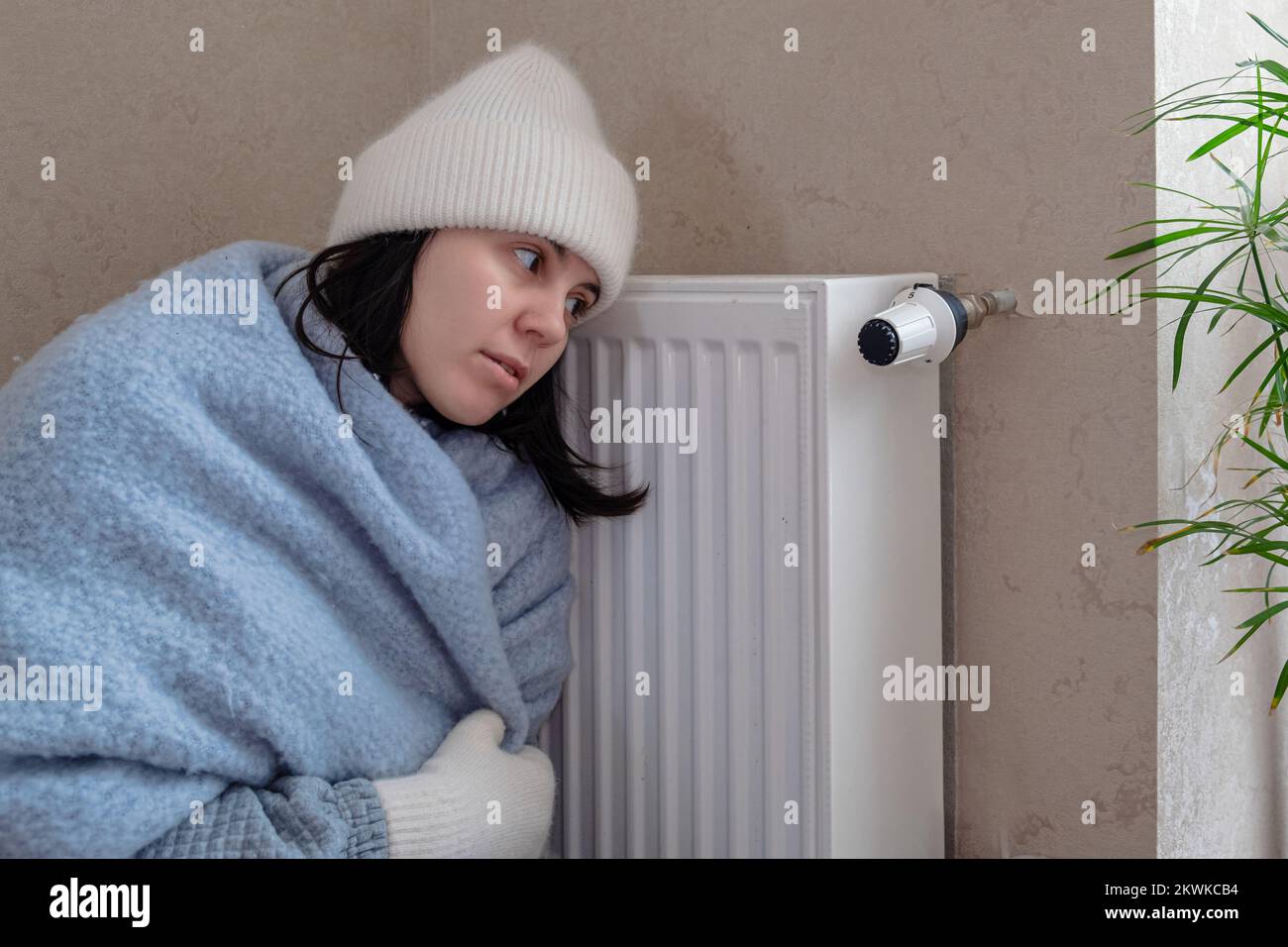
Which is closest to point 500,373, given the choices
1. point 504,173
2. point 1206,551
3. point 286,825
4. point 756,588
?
point 504,173

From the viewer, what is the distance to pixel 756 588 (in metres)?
1.11

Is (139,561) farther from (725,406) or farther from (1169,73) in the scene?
(1169,73)

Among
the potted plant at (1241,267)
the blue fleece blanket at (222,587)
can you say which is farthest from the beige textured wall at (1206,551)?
the blue fleece blanket at (222,587)

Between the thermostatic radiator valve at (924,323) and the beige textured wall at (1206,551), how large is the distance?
0.15 metres

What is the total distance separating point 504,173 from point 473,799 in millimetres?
497

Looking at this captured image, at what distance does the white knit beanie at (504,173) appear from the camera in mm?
1049

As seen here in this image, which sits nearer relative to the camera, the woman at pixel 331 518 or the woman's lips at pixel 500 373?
the woman at pixel 331 518

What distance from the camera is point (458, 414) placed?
110cm

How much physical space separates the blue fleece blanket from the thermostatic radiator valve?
36 centimetres

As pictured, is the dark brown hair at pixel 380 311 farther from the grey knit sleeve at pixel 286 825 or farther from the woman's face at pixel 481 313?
the grey knit sleeve at pixel 286 825

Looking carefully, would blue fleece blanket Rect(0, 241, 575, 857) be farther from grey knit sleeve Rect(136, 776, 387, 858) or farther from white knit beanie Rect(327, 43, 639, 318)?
white knit beanie Rect(327, 43, 639, 318)
